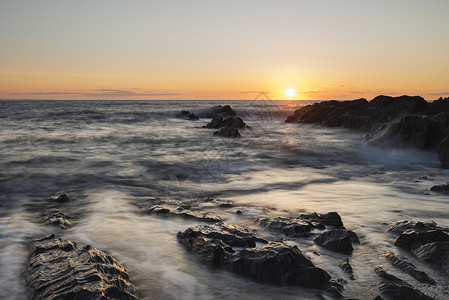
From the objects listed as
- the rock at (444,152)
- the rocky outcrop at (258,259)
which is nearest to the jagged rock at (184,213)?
the rocky outcrop at (258,259)

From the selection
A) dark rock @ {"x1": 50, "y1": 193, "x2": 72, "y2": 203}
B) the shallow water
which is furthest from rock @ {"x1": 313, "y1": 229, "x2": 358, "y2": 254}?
dark rock @ {"x1": 50, "y1": 193, "x2": 72, "y2": 203}

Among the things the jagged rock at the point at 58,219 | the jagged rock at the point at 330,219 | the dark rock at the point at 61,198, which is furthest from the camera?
the dark rock at the point at 61,198

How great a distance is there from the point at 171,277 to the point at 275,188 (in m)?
5.24

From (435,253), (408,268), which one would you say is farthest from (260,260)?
(435,253)

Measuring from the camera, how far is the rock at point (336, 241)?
423 cm

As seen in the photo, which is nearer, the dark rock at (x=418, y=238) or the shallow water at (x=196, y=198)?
the shallow water at (x=196, y=198)

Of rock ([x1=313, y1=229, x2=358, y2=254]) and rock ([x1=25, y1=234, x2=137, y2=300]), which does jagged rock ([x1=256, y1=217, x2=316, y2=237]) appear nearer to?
rock ([x1=313, y1=229, x2=358, y2=254])

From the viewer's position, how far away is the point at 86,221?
18.6ft

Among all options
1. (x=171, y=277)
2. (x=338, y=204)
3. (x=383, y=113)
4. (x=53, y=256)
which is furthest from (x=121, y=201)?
(x=383, y=113)

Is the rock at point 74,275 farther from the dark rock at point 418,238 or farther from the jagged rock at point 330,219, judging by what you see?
the dark rock at point 418,238

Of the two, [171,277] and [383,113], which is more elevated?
[383,113]

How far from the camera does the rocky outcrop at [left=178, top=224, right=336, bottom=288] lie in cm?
349

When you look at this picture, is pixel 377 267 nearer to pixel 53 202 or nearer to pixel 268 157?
pixel 53 202

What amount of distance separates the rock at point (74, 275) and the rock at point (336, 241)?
2.55 m
